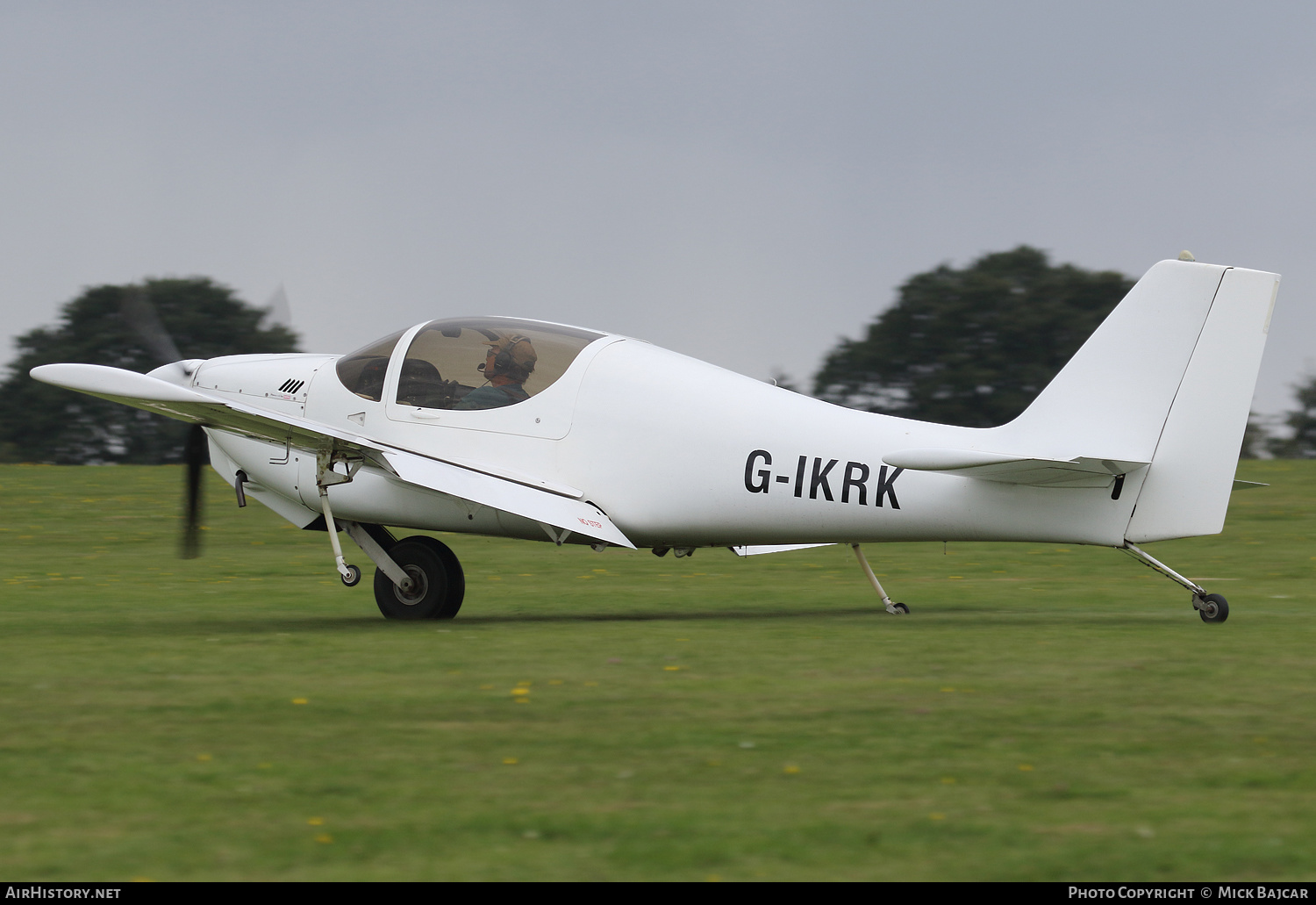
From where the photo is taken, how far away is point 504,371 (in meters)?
12.8


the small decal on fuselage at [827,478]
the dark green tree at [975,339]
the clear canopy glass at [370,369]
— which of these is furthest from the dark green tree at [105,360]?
the small decal on fuselage at [827,478]

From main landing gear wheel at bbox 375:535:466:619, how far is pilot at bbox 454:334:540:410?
1.32 m

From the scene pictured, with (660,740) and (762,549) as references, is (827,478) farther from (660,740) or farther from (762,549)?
(660,740)

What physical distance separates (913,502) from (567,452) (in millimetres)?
3039

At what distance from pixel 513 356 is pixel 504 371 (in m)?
0.16

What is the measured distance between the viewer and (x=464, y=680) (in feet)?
29.3

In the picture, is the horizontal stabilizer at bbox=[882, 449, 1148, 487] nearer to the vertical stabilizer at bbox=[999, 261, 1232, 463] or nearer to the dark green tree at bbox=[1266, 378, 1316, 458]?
the vertical stabilizer at bbox=[999, 261, 1232, 463]

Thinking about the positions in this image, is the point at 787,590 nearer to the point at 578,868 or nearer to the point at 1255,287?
the point at 1255,287

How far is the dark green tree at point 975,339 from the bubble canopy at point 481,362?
39318mm

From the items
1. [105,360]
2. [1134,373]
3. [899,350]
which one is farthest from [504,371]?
[899,350]

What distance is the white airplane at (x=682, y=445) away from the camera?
440 inches

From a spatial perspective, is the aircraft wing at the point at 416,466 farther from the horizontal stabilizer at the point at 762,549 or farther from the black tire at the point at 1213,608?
the black tire at the point at 1213,608

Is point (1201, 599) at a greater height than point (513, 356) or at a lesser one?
lesser

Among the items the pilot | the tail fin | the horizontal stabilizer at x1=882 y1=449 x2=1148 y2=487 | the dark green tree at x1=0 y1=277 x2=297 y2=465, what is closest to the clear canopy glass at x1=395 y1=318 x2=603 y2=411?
the pilot
